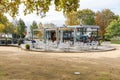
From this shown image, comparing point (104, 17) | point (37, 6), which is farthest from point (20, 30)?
point (37, 6)

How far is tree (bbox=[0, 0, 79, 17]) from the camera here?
10.5 m

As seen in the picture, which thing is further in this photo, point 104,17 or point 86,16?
point 86,16

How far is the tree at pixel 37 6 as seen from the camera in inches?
412

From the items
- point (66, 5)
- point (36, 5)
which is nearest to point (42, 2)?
point (36, 5)

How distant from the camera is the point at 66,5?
412 inches

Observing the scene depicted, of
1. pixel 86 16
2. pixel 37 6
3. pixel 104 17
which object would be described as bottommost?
pixel 37 6

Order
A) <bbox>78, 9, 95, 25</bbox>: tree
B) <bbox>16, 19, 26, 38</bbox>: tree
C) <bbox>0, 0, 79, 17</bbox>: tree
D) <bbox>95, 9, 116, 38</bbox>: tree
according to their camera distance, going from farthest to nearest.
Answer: <bbox>16, 19, 26, 38</bbox>: tree < <bbox>78, 9, 95, 25</bbox>: tree < <bbox>95, 9, 116, 38</bbox>: tree < <bbox>0, 0, 79, 17</bbox>: tree

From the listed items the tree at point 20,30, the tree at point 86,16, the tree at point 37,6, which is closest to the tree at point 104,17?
the tree at point 86,16

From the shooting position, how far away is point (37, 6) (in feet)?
38.1

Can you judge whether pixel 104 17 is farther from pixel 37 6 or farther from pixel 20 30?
pixel 37 6

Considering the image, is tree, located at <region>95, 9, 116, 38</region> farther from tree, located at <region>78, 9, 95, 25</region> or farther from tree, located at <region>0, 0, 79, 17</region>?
tree, located at <region>0, 0, 79, 17</region>

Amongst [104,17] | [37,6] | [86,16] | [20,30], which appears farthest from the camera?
[20,30]

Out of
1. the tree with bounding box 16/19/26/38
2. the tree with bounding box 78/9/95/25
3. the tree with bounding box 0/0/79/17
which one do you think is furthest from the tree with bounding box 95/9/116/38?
the tree with bounding box 0/0/79/17

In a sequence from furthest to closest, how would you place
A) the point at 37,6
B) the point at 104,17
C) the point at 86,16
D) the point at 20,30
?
the point at 20,30 → the point at 86,16 → the point at 104,17 → the point at 37,6
